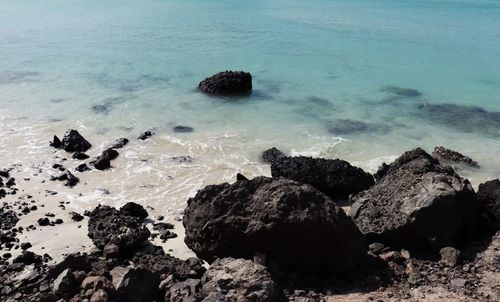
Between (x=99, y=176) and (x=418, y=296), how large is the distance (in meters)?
9.14

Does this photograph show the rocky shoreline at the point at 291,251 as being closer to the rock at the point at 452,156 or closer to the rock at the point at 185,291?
the rock at the point at 185,291

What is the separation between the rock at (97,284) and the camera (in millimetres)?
7547

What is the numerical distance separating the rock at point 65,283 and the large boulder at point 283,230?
84.9 inches

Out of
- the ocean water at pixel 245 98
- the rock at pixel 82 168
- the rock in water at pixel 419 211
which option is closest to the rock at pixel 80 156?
the rock at pixel 82 168

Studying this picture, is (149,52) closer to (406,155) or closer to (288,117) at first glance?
(288,117)

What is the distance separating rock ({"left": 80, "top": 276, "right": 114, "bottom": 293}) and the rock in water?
470 centimetres

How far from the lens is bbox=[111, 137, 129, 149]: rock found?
1630cm

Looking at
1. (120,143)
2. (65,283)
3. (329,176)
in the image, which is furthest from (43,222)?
(329,176)

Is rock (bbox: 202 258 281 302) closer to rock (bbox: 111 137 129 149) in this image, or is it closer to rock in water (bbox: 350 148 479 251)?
rock in water (bbox: 350 148 479 251)

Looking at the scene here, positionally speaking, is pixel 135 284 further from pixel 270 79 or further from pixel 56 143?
pixel 270 79

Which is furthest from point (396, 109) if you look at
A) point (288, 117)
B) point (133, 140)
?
point (133, 140)

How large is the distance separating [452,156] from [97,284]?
1179 centimetres

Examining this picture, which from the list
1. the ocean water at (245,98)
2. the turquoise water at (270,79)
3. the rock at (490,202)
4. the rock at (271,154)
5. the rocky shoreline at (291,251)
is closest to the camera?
the rocky shoreline at (291,251)

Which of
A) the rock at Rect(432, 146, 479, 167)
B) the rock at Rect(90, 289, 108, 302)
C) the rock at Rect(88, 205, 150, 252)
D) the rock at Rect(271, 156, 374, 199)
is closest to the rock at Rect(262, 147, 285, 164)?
the rock at Rect(271, 156, 374, 199)
